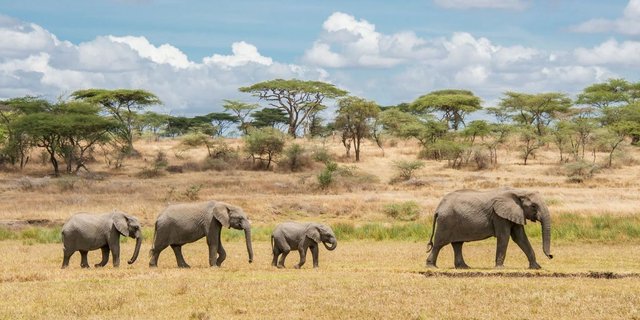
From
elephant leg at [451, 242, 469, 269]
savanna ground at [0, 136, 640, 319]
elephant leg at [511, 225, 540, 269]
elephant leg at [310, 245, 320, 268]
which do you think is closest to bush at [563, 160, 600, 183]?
savanna ground at [0, 136, 640, 319]

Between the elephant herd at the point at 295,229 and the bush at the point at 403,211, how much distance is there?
18.6 m

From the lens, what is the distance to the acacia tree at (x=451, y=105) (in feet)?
302

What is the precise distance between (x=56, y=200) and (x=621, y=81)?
8308 centimetres

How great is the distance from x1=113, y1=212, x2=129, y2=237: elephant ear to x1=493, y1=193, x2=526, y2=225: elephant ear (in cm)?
1053

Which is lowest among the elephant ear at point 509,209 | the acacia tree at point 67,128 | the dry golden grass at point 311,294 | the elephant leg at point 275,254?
the elephant leg at point 275,254

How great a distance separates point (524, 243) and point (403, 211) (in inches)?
826

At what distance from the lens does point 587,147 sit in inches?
3243

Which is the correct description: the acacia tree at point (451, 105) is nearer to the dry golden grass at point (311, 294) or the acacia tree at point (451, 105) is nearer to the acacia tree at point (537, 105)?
the acacia tree at point (537, 105)

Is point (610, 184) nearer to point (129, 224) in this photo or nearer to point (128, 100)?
point (129, 224)

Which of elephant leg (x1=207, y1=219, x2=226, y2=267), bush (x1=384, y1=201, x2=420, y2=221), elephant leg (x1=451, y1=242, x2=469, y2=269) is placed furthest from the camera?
bush (x1=384, y1=201, x2=420, y2=221)

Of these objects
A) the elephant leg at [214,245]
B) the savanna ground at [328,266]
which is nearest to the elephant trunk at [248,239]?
the savanna ground at [328,266]

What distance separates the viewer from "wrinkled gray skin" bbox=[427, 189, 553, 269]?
68.9 feet

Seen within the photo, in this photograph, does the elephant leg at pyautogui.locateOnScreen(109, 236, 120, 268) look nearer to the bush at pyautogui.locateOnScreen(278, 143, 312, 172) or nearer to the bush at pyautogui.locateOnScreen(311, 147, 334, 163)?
the bush at pyautogui.locateOnScreen(278, 143, 312, 172)

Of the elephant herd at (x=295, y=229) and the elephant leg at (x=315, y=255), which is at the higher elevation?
the elephant herd at (x=295, y=229)
